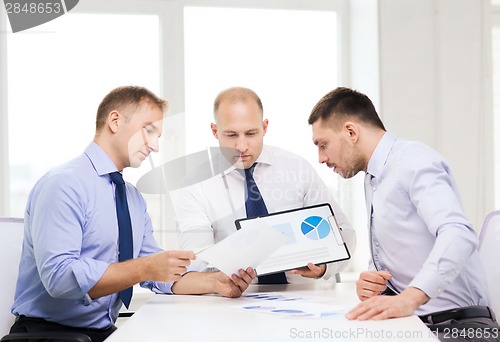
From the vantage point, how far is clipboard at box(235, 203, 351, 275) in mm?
2225

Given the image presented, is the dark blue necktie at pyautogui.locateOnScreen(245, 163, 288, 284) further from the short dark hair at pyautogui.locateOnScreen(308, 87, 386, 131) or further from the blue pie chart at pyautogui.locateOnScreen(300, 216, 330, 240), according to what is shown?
the short dark hair at pyautogui.locateOnScreen(308, 87, 386, 131)

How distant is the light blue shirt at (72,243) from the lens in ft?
6.57

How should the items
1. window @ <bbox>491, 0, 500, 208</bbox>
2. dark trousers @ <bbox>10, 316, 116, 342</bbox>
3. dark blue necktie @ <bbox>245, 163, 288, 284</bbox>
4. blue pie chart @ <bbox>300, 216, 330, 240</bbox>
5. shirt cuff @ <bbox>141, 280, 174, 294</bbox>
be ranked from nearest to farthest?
dark trousers @ <bbox>10, 316, 116, 342</bbox> < blue pie chart @ <bbox>300, 216, 330, 240</bbox> < shirt cuff @ <bbox>141, 280, 174, 294</bbox> < dark blue necktie @ <bbox>245, 163, 288, 284</bbox> < window @ <bbox>491, 0, 500, 208</bbox>

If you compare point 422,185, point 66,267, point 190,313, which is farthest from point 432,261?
point 66,267

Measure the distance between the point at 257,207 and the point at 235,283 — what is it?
448mm

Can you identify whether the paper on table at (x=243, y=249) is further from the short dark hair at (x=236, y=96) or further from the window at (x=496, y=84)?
the window at (x=496, y=84)

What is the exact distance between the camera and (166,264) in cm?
199

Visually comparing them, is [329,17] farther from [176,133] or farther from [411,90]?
[176,133]

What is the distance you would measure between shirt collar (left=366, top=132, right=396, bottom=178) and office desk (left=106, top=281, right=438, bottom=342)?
45cm

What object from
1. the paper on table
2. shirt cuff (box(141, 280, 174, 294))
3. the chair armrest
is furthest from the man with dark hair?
the chair armrest

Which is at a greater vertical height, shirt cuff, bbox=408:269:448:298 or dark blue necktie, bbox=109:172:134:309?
dark blue necktie, bbox=109:172:134:309

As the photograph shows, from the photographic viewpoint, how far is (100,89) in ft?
13.1

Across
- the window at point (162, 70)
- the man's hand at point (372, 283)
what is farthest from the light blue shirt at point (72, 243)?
the window at point (162, 70)

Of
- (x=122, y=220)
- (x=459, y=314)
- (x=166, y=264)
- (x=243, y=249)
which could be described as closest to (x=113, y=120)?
(x=122, y=220)
